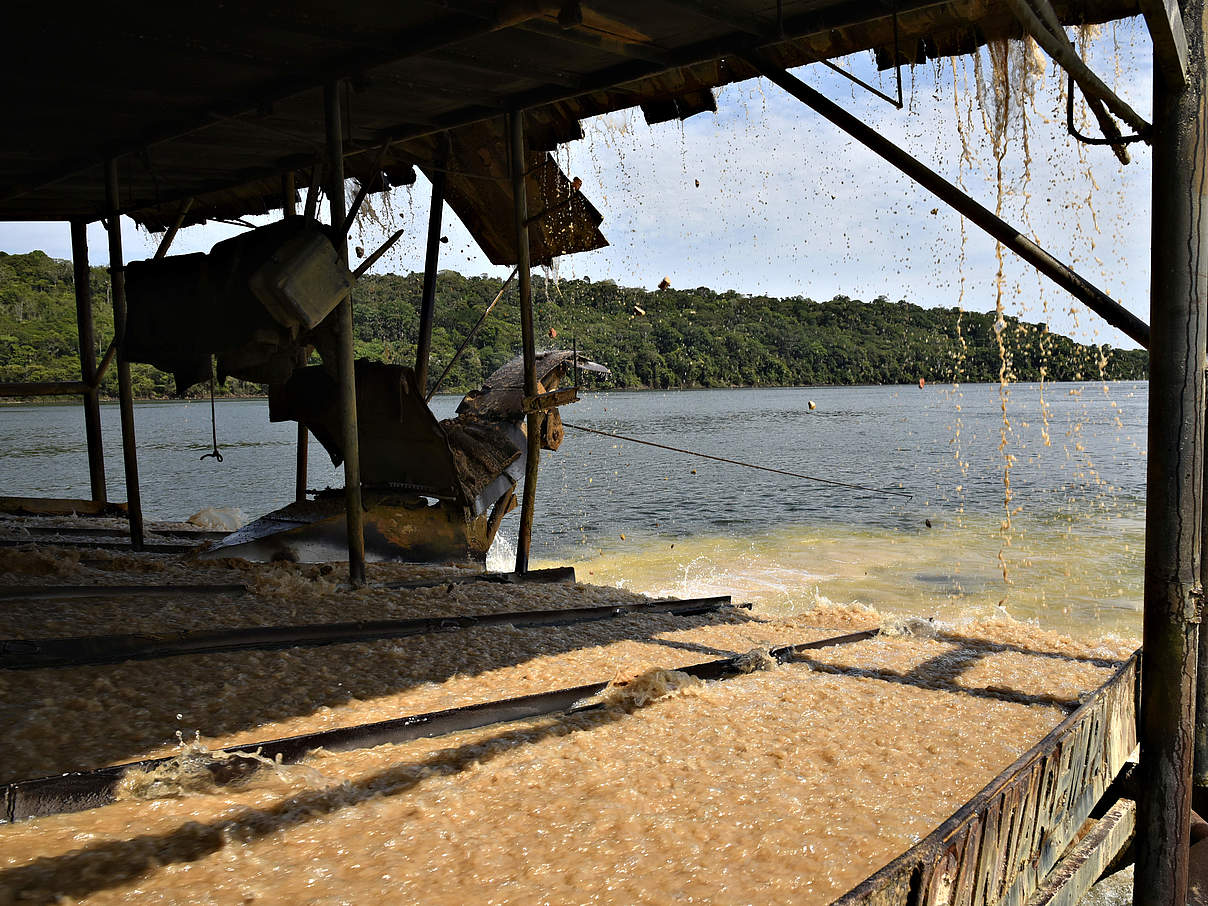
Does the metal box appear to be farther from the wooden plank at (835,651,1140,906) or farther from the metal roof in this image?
the wooden plank at (835,651,1140,906)

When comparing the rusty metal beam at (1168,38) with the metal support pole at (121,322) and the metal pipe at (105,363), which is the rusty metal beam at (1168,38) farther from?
the metal pipe at (105,363)

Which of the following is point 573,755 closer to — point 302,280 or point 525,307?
point 302,280

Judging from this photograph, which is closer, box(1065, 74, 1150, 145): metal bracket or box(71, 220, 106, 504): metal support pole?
box(1065, 74, 1150, 145): metal bracket

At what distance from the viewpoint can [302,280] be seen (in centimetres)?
566

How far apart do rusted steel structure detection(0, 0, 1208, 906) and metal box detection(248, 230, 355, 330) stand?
0.92 ft

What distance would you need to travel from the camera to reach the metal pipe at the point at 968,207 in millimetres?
4230

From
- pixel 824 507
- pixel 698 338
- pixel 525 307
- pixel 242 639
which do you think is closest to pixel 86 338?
pixel 525 307

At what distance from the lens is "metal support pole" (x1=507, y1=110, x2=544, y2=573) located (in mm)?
6781

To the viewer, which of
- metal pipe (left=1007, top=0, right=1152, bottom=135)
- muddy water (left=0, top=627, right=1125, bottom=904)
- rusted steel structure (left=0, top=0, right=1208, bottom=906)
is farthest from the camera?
rusted steel structure (left=0, top=0, right=1208, bottom=906)

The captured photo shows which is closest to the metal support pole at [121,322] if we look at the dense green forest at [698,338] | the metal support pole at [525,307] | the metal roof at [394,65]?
the metal roof at [394,65]

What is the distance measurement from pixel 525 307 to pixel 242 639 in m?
4.05

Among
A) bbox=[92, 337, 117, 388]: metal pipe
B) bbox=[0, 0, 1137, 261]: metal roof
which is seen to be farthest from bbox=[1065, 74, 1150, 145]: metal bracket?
bbox=[92, 337, 117, 388]: metal pipe

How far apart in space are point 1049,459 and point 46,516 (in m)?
35.0

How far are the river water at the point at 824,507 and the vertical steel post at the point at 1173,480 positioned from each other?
7.59 meters
